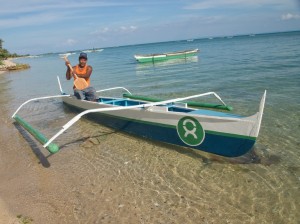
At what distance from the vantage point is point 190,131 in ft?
19.5

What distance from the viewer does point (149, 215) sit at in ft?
14.0

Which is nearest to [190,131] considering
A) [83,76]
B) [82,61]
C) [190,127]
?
[190,127]

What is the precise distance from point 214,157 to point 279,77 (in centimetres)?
1049

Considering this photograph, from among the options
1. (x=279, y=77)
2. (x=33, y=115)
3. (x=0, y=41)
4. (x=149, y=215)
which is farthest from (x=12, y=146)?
(x=0, y=41)

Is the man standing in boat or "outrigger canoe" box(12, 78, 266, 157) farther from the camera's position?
the man standing in boat

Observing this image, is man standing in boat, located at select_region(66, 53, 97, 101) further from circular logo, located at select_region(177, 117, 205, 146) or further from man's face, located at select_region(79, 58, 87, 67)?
circular logo, located at select_region(177, 117, 205, 146)

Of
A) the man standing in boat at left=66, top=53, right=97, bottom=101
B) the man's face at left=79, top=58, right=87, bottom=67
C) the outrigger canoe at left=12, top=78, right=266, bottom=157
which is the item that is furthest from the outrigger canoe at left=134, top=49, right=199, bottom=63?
the outrigger canoe at left=12, top=78, right=266, bottom=157

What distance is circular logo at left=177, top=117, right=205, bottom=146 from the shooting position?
225 inches

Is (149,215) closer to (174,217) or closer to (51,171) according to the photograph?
(174,217)

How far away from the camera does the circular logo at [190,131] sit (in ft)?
18.8

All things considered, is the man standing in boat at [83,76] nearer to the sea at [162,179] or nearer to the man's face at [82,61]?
the man's face at [82,61]

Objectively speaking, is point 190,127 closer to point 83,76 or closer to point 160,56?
point 83,76

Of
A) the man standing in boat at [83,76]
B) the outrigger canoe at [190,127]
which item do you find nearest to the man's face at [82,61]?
the man standing in boat at [83,76]

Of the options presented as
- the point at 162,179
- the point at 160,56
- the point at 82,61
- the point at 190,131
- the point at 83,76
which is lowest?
the point at 160,56
